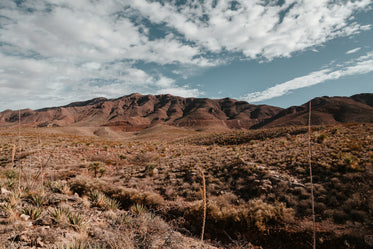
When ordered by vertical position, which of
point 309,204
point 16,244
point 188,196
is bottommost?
point 188,196

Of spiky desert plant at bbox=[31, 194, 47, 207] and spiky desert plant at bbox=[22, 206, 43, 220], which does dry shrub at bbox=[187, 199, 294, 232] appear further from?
spiky desert plant at bbox=[31, 194, 47, 207]

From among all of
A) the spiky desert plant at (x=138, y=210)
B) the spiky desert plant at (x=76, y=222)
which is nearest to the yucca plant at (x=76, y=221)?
the spiky desert plant at (x=76, y=222)

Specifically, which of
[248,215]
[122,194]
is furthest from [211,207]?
[122,194]

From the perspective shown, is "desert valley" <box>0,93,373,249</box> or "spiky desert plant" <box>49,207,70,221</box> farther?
"spiky desert plant" <box>49,207,70,221</box>

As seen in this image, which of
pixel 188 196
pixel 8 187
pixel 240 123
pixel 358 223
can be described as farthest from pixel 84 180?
pixel 240 123

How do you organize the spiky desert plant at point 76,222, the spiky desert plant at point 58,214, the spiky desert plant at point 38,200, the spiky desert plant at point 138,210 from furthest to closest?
1. the spiky desert plant at point 138,210
2. the spiky desert plant at point 38,200
3. the spiky desert plant at point 58,214
4. the spiky desert plant at point 76,222

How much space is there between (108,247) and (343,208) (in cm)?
793

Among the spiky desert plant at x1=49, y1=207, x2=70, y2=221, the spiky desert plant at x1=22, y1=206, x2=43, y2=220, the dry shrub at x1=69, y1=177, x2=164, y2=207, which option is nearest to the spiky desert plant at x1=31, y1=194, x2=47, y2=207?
the spiky desert plant at x1=22, y1=206, x2=43, y2=220

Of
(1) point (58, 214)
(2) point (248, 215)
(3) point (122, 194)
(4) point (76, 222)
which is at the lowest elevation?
(2) point (248, 215)

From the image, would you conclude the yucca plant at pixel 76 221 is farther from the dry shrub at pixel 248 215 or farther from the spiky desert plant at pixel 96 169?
the spiky desert plant at pixel 96 169

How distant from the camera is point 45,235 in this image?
162 inches

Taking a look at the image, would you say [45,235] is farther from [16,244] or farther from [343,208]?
[343,208]

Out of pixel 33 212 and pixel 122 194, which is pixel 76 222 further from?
pixel 122 194

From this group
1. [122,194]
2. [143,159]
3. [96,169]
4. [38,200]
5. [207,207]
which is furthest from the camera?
[143,159]
